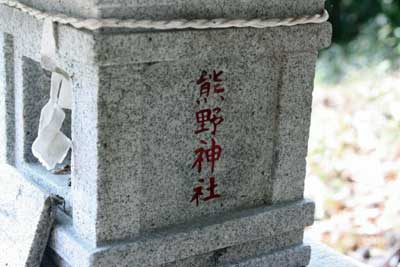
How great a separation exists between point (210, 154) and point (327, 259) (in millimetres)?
614

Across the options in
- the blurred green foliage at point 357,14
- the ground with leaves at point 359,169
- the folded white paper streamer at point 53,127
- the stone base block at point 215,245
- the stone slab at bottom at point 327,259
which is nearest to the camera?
the stone base block at point 215,245

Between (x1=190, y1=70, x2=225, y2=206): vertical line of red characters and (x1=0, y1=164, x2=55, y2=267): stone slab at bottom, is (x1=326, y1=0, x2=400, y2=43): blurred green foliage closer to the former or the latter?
(x1=190, y1=70, x2=225, y2=206): vertical line of red characters

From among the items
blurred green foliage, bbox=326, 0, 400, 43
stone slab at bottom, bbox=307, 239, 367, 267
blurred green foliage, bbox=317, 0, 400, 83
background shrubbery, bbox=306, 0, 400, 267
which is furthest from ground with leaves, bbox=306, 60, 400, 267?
stone slab at bottom, bbox=307, 239, 367, 267

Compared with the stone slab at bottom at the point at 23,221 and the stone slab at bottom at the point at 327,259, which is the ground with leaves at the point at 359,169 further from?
the stone slab at bottom at the point at 23,221

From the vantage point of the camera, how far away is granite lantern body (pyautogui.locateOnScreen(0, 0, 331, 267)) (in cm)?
156

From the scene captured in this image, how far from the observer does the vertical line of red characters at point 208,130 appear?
1706mm

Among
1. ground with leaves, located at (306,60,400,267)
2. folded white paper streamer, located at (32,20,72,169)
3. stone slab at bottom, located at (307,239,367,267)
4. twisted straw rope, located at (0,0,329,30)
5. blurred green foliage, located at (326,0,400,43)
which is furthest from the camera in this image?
blurred green foliage, located at (326,0,400,43)

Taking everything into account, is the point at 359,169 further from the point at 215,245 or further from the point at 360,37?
the point at 215,245

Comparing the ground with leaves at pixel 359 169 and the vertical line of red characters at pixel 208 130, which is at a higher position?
the vertical line of red characters at pixel 208 130

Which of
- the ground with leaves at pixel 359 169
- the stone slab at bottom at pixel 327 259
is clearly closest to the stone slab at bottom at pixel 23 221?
the stone slab at bottom at pixel 327 259

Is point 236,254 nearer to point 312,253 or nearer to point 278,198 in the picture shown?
point 278,198

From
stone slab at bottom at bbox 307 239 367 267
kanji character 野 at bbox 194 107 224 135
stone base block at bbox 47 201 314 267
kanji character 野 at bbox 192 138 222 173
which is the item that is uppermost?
kanji character 野 at bbox 194 107 224 135

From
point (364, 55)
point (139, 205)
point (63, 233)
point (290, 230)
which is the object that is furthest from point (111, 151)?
point (364, 55)

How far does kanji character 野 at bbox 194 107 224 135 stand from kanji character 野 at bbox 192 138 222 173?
0.11 ft
